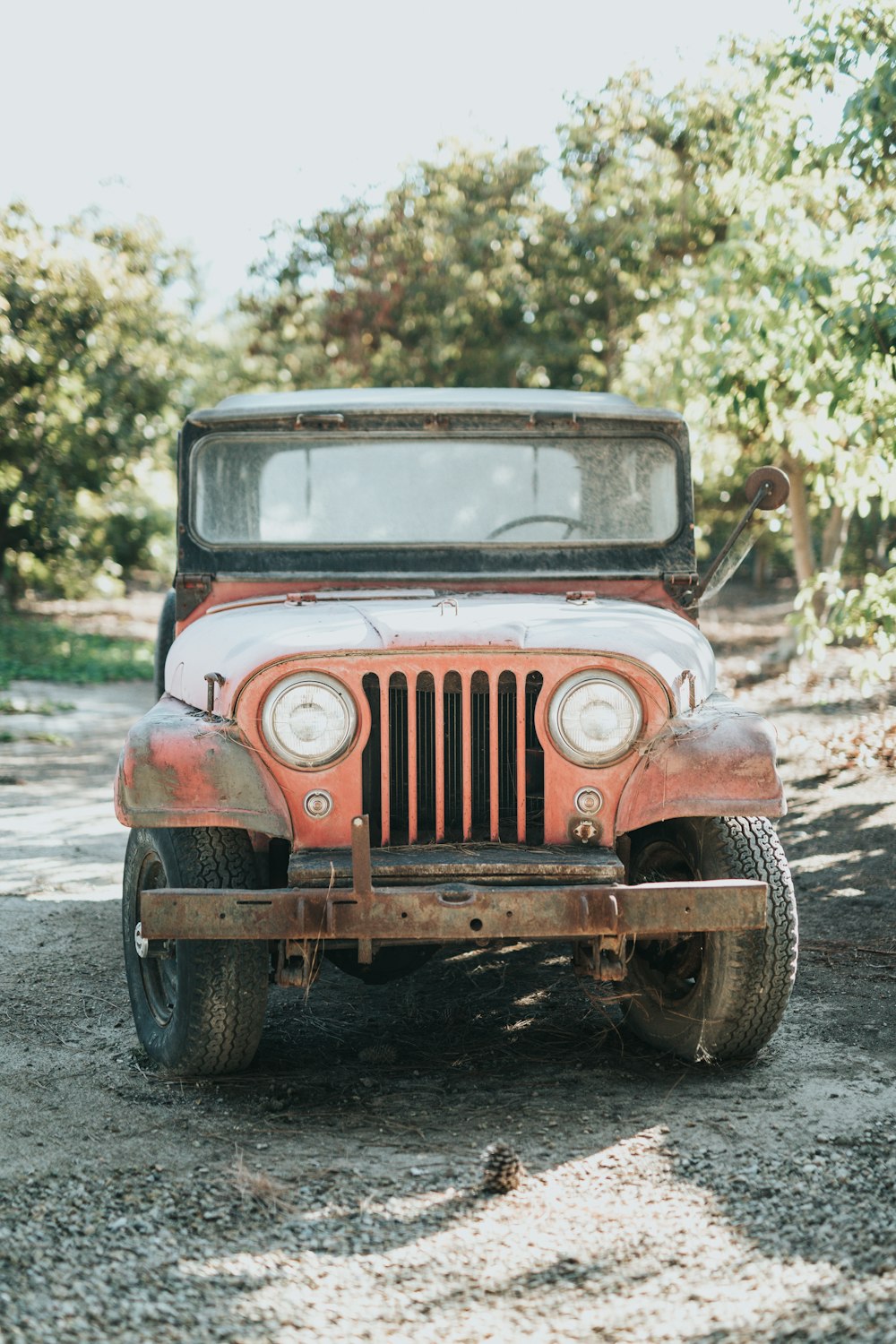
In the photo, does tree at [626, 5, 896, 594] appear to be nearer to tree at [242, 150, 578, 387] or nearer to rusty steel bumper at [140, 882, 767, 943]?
rusty steel bumper at [140, 882, 767, 943]

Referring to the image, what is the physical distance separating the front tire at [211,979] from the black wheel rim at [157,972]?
76 mm

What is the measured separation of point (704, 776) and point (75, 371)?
655 inches

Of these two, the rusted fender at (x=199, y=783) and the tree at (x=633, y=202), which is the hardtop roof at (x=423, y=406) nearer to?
the rusted fender at (x=199, y=783)

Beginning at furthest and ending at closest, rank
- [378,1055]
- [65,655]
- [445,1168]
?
[65,655], [378,1055], [445,1168]

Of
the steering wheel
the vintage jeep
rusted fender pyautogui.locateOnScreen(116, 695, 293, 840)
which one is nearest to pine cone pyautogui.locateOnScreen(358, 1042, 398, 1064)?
the vintage jeep

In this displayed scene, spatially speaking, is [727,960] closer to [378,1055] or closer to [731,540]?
[378,1055]

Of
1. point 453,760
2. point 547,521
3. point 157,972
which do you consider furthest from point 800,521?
point 157,972

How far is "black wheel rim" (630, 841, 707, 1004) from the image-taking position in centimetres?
415

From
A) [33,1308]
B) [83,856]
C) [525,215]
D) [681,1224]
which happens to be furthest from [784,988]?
[525,215]

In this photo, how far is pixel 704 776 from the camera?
3.73 metres

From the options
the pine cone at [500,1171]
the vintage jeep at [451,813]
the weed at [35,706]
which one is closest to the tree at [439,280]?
the weed at [35,706]

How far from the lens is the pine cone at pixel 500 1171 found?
3.22 meters

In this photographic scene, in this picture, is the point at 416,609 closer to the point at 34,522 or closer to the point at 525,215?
the point at 525,215

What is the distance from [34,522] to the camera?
68.9 ft
